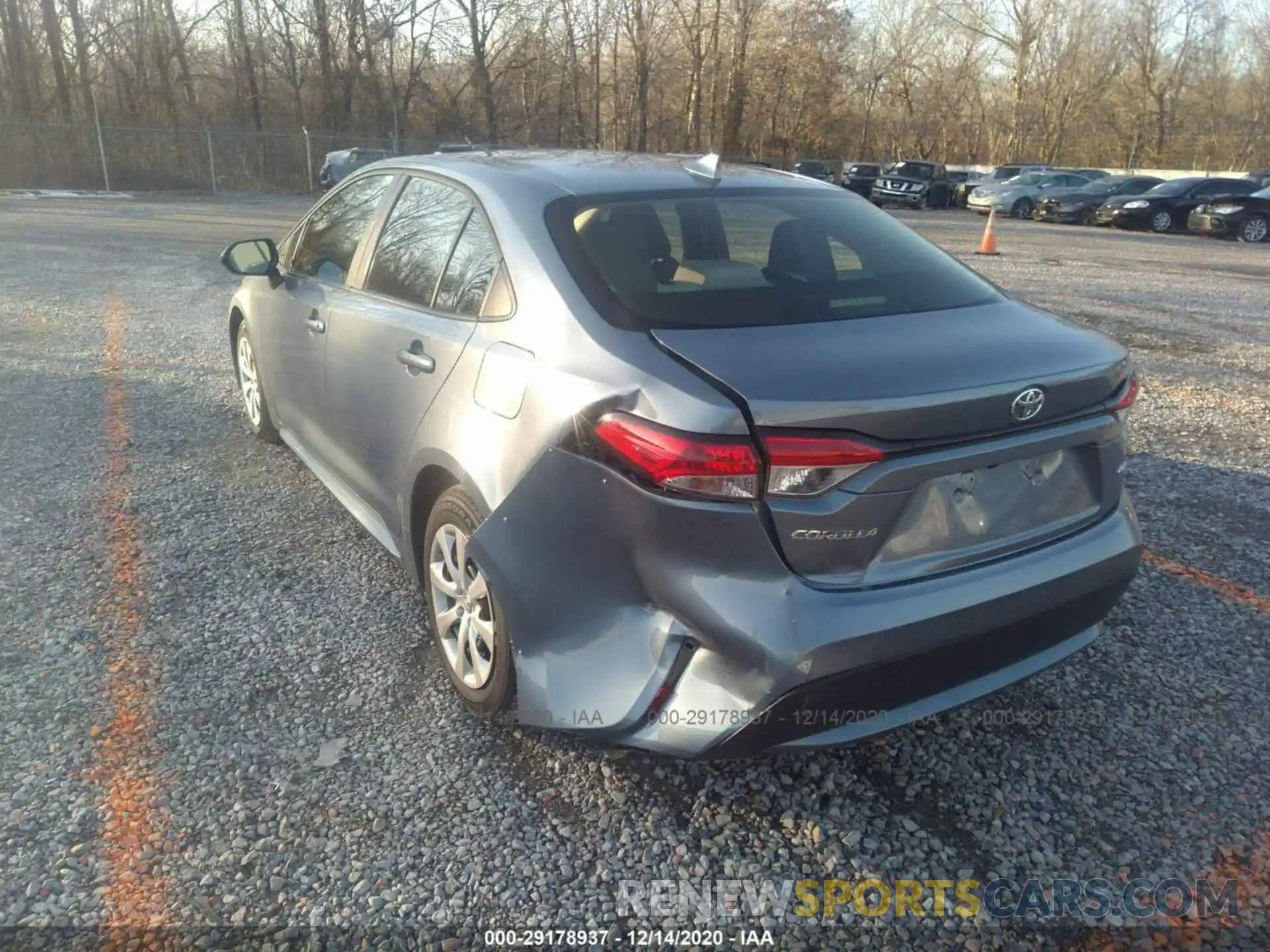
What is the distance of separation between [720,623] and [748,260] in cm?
141

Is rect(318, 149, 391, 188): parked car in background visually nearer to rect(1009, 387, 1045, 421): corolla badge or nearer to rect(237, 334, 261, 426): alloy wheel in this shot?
rect(237, 334, 261, 426): alloy wheel

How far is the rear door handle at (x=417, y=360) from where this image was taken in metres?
2.93

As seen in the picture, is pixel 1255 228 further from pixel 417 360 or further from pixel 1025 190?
pixel 417 360

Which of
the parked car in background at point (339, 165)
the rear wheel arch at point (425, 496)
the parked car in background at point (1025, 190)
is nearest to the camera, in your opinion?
the rear wheel arch at point (425, 496)

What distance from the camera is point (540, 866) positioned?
237 cm

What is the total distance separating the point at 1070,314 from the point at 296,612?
933cm

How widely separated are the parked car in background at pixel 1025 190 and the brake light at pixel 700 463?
28.7m

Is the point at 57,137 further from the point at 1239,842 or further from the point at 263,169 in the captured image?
the point at 1239,842

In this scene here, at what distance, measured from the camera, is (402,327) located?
3.18 metres

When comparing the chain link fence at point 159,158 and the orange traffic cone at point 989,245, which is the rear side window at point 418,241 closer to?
the orange traffic cone at point 989,245

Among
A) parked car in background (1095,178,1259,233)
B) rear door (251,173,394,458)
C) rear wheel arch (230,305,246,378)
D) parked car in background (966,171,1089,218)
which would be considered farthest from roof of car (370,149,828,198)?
parked car in background (966,171,1089,218)

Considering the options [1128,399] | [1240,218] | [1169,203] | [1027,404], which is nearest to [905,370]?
[1027,404]

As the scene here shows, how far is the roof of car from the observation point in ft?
9.87

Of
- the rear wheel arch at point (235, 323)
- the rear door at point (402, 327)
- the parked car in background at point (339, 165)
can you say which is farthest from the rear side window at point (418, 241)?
the parked car in background at point (339, 165)
